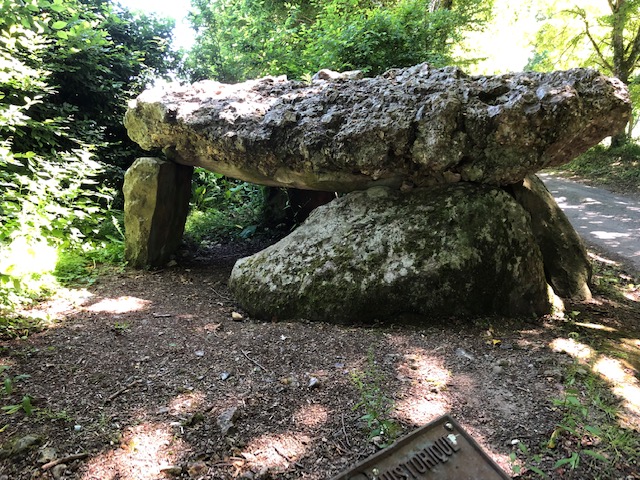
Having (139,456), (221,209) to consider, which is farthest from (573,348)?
(221,209)

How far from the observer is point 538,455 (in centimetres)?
176

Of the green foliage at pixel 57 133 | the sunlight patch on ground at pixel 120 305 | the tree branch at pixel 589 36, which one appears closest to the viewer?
the sunlight patch on ground at pixel 120 305

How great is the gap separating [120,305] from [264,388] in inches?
81.8

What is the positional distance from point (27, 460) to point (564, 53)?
16.4 m

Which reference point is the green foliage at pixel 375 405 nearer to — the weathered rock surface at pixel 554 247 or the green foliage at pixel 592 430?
the green foliage at pixel 592 430

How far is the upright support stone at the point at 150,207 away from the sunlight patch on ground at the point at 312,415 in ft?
11.3

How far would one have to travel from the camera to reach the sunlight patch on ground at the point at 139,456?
163cm

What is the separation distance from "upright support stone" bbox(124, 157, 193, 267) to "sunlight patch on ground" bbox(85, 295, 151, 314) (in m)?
1.06

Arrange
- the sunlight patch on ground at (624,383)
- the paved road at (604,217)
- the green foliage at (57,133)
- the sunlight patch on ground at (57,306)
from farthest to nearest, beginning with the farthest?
the paved road at (604,217) → the green foliage at (57,133) → the sunlight patch on ground at (57,306) → the sunlight patch on ground at (624,383)

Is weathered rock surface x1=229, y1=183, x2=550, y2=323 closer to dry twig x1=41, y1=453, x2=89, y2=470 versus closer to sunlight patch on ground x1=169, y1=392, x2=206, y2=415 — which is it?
sunlight patch on ground x1=169, y1=392, x2=206, y2=415

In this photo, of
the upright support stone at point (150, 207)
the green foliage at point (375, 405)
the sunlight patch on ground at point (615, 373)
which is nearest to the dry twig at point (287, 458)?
the green foliage at point (375, 405)

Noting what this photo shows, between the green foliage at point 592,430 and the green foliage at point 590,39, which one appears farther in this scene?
the green foliage at point 590,39

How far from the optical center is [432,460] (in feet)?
5.55

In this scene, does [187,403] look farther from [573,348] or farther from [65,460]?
[573,348]
